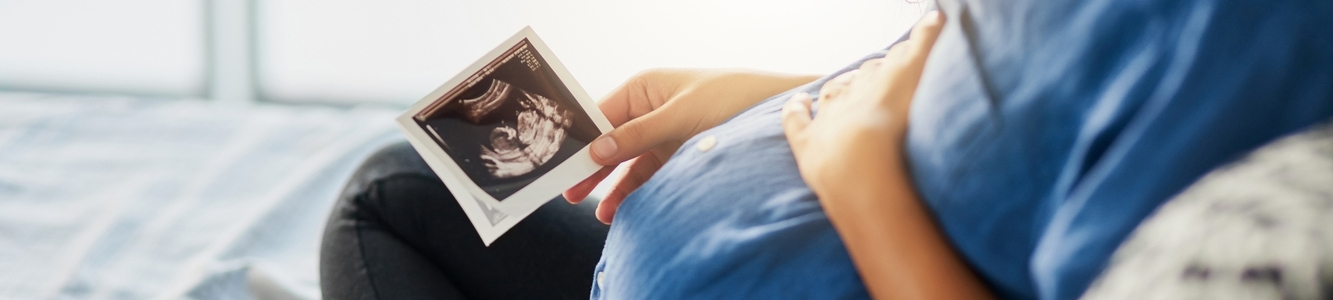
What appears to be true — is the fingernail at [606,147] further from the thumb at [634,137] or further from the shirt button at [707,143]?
the shirt button at [707,143]

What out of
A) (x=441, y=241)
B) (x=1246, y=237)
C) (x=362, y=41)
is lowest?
(x=1246, y=237)

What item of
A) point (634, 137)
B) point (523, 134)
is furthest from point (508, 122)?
point (634, 137)

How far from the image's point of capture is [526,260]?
90cm

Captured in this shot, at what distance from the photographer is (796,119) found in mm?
643

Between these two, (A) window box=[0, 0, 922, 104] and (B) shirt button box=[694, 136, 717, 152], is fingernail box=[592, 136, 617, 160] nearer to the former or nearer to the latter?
(B) shirt button box=[694, 136, 717, 152]

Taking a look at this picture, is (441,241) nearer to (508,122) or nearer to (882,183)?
(508,122)

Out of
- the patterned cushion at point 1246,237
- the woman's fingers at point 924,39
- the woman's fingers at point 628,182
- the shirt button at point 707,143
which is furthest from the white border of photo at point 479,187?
the patterned cushion at point 1246,237

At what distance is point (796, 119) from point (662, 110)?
0.77 feet

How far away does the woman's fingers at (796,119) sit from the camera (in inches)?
24.0

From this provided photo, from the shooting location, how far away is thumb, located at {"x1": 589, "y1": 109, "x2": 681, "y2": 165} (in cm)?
82

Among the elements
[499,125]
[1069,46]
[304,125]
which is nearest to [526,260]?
[499,125]

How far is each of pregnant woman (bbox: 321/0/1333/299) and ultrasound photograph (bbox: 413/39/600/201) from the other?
2.3 inches

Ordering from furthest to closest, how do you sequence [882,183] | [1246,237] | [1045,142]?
[882,183] → [1045,142] → [1246,237]

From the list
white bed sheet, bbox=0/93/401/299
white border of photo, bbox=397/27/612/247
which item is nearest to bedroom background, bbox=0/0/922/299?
white bed sheet, bbox=0/93/401/299
